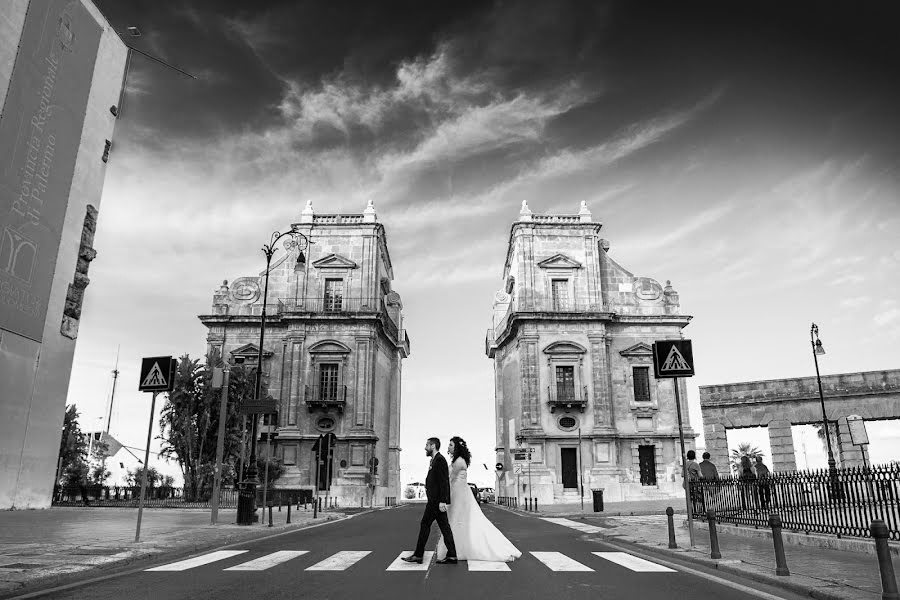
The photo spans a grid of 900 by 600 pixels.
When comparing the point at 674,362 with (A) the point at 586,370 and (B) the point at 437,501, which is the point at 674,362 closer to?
(B) the point at 437,501

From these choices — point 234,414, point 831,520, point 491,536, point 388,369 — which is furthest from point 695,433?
point 491,536

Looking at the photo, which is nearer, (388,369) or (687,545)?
(687,545)

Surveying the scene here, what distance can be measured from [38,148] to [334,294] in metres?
26.4

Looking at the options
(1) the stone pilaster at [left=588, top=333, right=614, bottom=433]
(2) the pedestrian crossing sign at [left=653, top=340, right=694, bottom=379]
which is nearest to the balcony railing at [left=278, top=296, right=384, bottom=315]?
(1) the stone pilaster at [left=588, top=333, right=614, bottom=433]

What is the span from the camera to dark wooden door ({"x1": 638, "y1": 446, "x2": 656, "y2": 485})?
4296 centimetres

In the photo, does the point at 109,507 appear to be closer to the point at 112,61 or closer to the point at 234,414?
the point at 234,414

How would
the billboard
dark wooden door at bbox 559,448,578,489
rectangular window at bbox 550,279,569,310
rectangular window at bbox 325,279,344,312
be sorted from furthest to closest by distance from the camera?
rectangular window at bbox 550,279,569,310, rectangular window at bbox 325,279,344,312, dark wooden door at bbox 559,448,578,489, the billboard

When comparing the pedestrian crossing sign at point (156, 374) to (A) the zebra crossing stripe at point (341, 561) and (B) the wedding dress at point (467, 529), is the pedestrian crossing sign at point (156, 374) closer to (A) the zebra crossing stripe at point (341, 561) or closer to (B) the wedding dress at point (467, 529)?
(A) the zebra crossing stripe at point (341, 561)

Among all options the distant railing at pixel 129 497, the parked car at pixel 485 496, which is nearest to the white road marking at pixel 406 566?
the distant railing at pixel 129 497

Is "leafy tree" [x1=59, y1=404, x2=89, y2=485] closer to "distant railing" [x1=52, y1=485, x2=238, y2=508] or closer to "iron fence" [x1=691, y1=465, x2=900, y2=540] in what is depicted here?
"distant railing" [x1=52, y1=485, x2=238, y2=508]

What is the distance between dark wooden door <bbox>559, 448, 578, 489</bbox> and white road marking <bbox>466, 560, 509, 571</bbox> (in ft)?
114

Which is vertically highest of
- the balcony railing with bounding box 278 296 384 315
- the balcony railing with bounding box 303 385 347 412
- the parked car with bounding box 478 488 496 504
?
the balcony railing with bounding box 278 296 384 315

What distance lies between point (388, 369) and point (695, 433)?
77.3 feet

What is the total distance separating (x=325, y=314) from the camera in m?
43.5
